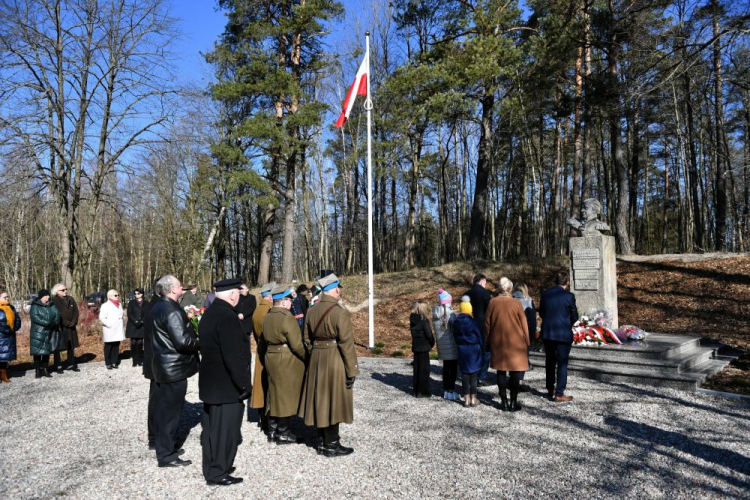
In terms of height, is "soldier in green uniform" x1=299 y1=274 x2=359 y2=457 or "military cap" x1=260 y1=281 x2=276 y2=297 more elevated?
"military cap" x1=260 y1=281 x2=276 y2=297

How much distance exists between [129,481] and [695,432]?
6.16 m

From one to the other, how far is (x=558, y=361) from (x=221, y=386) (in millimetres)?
4791

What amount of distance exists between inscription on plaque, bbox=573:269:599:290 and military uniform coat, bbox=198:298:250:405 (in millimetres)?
8035

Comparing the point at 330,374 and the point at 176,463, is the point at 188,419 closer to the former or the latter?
the point at 176,463

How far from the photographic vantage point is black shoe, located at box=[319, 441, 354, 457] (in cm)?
514

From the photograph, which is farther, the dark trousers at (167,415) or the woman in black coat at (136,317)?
the woman in black coat at (136,317)

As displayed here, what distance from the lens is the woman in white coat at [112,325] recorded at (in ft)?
33.9

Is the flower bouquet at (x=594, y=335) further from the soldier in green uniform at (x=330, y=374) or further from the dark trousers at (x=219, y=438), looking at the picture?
the dark trousers at (x=219, y=438)

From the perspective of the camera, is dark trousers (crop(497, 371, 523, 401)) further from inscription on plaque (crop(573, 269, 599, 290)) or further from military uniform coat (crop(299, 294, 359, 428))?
inscription on plaque (crop(573, 269, 599, 290))

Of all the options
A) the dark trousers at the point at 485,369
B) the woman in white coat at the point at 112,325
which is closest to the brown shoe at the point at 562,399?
the dark trousers at the point at 485,369

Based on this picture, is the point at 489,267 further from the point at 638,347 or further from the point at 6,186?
the point at 6,186

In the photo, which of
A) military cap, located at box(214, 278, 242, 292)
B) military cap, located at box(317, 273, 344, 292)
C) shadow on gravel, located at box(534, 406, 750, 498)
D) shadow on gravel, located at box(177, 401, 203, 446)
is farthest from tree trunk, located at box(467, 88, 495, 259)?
military cap, located at box(214, 278, 242, 292)

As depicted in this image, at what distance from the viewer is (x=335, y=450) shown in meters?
5.14

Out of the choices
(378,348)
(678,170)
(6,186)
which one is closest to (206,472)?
(378,348)
